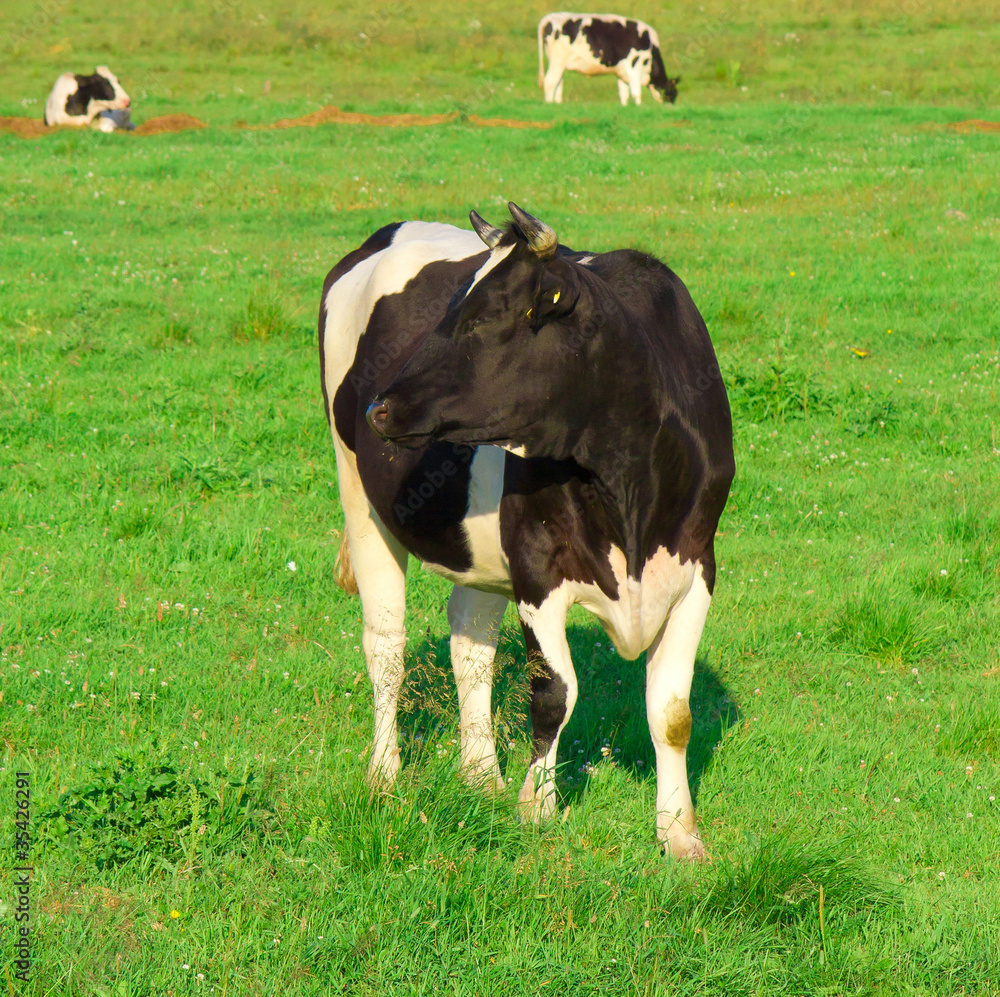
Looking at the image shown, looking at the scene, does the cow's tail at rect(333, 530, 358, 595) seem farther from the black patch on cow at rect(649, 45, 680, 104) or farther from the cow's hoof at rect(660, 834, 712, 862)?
the black patch on cow at rect(649, 45, 680, 104)

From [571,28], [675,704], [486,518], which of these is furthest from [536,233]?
[571,28]

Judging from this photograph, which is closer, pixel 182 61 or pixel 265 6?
pixel 182 61

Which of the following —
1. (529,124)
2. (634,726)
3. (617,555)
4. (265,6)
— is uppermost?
(265,6)

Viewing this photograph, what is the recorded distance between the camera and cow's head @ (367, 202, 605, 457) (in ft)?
12.0

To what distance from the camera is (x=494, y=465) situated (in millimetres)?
4418

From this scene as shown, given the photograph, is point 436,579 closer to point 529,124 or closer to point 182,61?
point 529,124

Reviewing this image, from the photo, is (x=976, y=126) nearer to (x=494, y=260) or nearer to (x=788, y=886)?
(x=494, y=260)

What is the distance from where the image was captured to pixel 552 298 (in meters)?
3.68

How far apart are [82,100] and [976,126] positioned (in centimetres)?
2014

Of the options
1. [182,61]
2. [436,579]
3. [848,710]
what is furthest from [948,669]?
[182,61]

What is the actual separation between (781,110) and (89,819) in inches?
986

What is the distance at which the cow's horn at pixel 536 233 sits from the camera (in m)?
3.44

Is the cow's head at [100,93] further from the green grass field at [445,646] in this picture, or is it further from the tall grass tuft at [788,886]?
the tall grass tuft at [788,886]

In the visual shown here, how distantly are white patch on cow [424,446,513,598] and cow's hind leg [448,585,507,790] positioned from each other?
49cm
